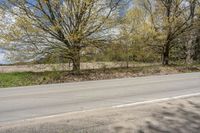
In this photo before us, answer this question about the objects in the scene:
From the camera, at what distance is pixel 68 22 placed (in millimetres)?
20250

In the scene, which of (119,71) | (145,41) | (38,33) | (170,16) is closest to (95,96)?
(38,33)

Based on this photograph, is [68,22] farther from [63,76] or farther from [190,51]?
[190,51]

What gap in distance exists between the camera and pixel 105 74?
69.4ft

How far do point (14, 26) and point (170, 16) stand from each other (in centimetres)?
1331

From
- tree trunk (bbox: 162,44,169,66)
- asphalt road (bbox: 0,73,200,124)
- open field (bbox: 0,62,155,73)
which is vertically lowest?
asphalt road (bbox: 0,73,200,124)

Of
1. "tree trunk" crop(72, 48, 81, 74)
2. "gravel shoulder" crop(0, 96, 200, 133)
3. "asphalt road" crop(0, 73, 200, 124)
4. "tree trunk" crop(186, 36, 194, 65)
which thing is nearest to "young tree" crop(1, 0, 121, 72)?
"tree trunk" crop(72, 48, 81, 74)

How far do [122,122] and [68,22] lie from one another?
13.5m

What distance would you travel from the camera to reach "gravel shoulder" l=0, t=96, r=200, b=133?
6.93 metres

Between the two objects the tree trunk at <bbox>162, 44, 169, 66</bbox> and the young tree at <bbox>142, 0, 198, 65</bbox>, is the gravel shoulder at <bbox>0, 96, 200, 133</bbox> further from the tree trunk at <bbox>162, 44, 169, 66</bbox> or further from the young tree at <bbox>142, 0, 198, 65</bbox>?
the tree trunk at <bbox>162, 44, 169, 66</bbox>

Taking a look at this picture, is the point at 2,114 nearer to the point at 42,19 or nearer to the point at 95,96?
the point at 95,96

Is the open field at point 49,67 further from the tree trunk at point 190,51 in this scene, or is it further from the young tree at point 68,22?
the tree trunk at point 190,51

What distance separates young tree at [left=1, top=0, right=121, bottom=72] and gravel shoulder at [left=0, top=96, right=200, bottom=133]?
1120 centimetres

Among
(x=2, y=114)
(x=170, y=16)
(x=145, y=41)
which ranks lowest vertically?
(x=2, y=114)

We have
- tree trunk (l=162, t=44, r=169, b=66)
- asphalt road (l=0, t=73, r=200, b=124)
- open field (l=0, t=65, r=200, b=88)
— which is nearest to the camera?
asphalt road (l=0, t=73, r=200, b=124)
